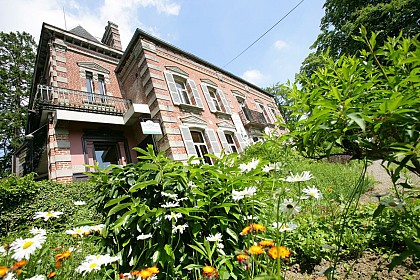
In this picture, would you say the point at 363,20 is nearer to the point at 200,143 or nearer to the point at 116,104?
the point at 200,143

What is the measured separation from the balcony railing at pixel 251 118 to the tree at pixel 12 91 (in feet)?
63.6

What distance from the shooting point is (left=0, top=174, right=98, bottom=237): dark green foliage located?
418cm

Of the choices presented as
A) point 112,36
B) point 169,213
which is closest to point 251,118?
point 112,36

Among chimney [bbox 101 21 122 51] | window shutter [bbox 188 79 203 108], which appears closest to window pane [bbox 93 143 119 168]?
window shutter [bbox 188 79 203 108]

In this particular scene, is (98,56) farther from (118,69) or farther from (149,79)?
(149,79)

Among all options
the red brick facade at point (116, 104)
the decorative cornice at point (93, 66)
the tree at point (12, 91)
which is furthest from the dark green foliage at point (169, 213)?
the tree at point (12, 91)

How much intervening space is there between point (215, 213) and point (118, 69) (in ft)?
38.0

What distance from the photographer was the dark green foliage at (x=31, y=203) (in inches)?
165

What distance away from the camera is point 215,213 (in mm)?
1559

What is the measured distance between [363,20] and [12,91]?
29298 mm

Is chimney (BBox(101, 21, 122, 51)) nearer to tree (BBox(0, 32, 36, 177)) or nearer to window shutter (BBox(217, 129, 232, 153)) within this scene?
window shutter (BBox(217, 129, 232, 153))

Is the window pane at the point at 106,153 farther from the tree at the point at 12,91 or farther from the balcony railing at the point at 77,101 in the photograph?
the tree at the point at 12,91

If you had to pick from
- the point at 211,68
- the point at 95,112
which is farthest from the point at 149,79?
the point at 211,68

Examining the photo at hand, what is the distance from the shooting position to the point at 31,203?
460 cm
